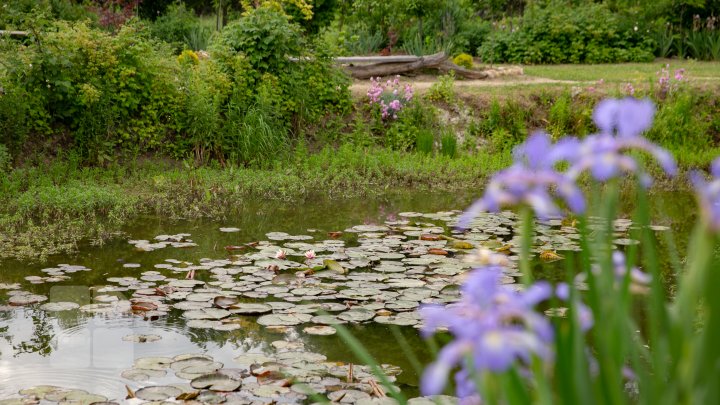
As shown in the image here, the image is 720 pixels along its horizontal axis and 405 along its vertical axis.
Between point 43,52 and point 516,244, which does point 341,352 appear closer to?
point 516,244

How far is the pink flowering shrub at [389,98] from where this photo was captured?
11.3m

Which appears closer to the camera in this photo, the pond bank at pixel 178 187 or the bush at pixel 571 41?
the pond bank at pixel 178 187

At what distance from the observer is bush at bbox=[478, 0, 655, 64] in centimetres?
1711

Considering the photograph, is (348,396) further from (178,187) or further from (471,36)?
(471,36)

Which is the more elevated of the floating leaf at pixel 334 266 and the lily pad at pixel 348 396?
the lily pad at pixel 348 396

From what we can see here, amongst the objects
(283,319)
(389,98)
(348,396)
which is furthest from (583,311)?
(389,98)

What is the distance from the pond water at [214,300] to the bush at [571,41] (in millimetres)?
9967

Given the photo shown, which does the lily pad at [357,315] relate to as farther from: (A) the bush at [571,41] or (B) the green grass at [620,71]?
(A) the bush at [571,41]

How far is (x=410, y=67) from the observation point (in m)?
14.0

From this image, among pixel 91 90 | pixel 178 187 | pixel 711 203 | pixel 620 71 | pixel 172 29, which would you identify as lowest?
pixel 178 187

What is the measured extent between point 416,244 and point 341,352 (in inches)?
90.1

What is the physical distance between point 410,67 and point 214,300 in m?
9.40

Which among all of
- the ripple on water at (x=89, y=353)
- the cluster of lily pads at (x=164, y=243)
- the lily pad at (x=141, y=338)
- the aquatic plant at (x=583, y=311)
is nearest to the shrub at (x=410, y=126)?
the cluster of lily pads at (x=164, y=243)

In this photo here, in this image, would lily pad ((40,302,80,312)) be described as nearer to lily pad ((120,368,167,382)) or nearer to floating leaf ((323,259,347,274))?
lily pad ((120,368,167,382))
